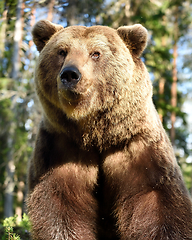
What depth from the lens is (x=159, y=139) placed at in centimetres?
381

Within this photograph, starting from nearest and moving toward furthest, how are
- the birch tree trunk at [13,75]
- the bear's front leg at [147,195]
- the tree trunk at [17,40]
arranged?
the bear's front leg at [147,195], the tree trunk at [17,40], the birch tree trunk at [13,75]

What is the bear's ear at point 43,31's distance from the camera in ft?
13.3

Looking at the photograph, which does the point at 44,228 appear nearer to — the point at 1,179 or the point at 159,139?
the point at 159,139

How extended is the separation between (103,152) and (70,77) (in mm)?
1184

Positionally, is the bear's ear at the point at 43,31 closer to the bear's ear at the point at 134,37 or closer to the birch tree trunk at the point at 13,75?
the bear's ear at the point at 134,37

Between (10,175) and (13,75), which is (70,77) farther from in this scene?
(10,175)

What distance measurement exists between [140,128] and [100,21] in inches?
381

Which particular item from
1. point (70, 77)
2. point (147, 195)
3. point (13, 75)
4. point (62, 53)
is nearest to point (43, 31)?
point (62, 53)

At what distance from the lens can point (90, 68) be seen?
344cm

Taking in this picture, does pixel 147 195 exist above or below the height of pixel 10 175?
above

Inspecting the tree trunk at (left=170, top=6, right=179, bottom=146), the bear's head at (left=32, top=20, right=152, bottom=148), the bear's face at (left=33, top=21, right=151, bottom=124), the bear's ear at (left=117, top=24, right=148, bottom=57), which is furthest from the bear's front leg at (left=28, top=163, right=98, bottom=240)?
the tree trunk at (left=170, top=6, right=179, bottom=146)

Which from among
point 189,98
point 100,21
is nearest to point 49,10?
point 100,21

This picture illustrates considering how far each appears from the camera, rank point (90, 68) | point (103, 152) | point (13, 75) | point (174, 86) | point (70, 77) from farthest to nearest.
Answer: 1. point (174, 86)
2. point (13, 75)
3. point (103, 152)
4. point (90, 68)
5. point (70, 77)

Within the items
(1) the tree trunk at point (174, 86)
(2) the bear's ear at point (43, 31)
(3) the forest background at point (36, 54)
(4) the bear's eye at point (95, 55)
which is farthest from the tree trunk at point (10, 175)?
(4) the bear's eye at point (95, 55)
